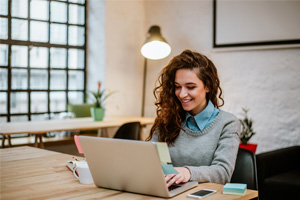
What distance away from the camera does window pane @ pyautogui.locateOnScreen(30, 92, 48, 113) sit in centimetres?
521

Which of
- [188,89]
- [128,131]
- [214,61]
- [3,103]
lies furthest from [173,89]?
[3,103]

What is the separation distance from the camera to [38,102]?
525cm

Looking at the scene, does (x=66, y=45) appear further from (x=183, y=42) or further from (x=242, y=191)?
(x=242, y=191)

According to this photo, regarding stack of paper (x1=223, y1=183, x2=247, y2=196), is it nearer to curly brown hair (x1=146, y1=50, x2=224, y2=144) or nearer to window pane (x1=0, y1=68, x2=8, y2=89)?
curly brown hair (x1=146, y1=50, x2=224, y2=144)

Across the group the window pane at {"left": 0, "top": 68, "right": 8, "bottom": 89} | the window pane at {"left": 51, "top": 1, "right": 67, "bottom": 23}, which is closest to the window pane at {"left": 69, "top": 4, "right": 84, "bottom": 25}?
the window pane at {"left": 51, "top": 1, "right": 67, "bottom": 23}

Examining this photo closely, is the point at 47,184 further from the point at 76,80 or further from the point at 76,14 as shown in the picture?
the point at 76,14

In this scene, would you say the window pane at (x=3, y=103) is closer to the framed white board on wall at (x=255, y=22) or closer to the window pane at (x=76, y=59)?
the window pane at (x=76, y=59)

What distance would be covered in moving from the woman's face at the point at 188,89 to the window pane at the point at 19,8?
3729 millimetres

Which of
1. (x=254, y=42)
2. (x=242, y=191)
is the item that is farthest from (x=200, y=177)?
(x=254, y=42)

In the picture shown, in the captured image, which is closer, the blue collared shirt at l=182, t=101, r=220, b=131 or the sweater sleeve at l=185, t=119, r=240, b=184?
the sweater sleeve at l=185, t=119, r=240, b=184

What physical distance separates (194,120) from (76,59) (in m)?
3.99

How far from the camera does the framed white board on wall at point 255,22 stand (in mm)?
4391

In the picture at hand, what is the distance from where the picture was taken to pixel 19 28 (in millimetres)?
5043

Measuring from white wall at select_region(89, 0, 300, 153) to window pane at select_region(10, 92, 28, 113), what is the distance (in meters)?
1.20
